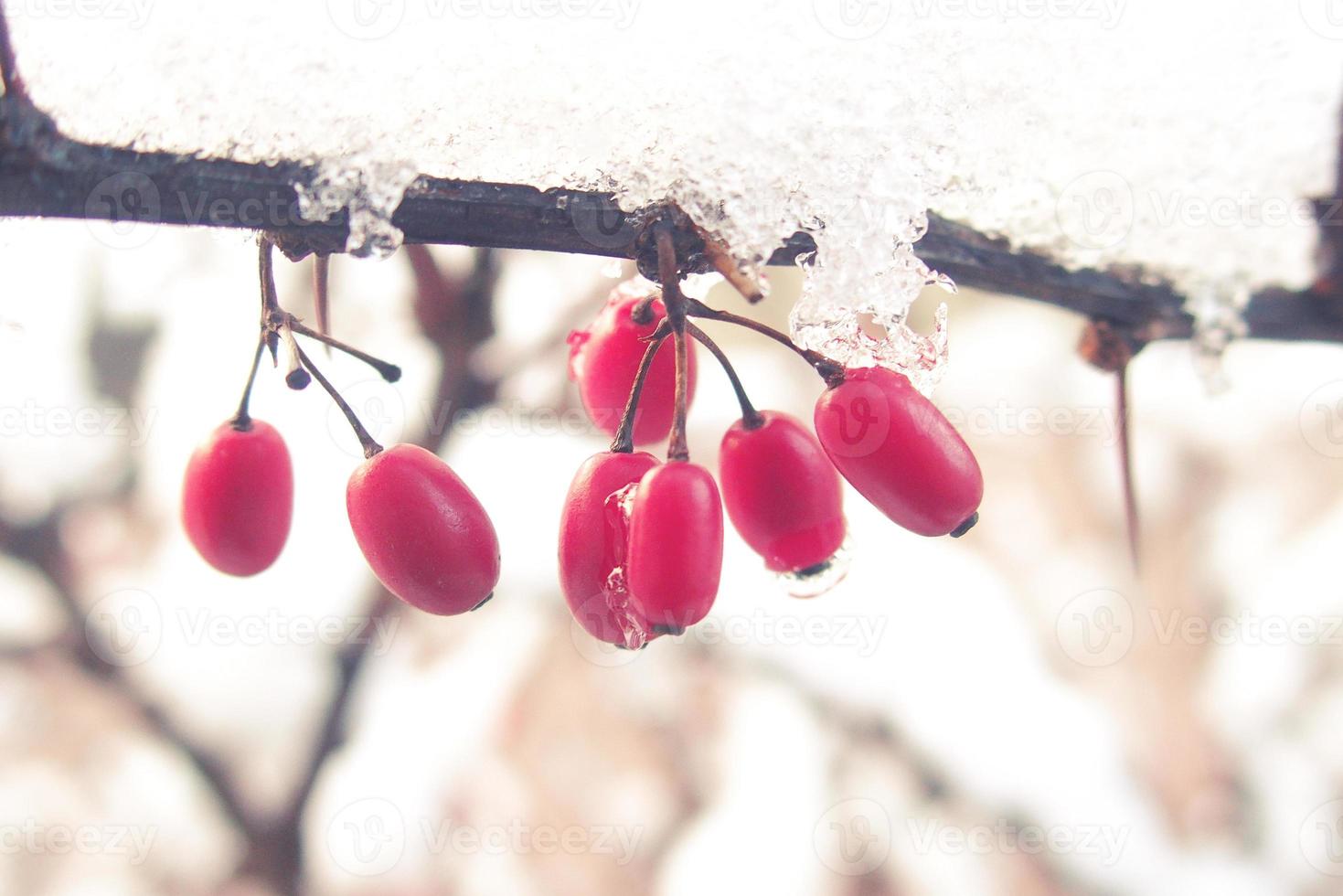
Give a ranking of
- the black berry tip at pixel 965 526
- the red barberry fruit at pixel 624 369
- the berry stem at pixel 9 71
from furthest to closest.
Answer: the red barberry fruit at pixel 624 369, the black berry tip at pixel 965 526, the berry stem at pixel 9 71

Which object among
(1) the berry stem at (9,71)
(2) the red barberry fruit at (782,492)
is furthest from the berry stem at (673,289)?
(1) the berry stem at (9,71)

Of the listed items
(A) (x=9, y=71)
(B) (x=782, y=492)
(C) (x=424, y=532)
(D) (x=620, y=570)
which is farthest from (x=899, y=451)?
(A) (x=9, y=71)

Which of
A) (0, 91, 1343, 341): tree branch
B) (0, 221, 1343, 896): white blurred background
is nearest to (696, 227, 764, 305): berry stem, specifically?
(0, 91, 1343, 341): tree branch

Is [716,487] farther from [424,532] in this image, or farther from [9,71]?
[9,71]

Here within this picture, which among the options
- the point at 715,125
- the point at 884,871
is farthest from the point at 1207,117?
Answer: the point at 884,871

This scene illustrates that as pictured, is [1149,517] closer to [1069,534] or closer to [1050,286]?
[1069,534]

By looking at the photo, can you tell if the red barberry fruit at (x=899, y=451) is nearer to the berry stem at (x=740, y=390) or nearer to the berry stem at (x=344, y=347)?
the berry stem at (x=740, y=390)
